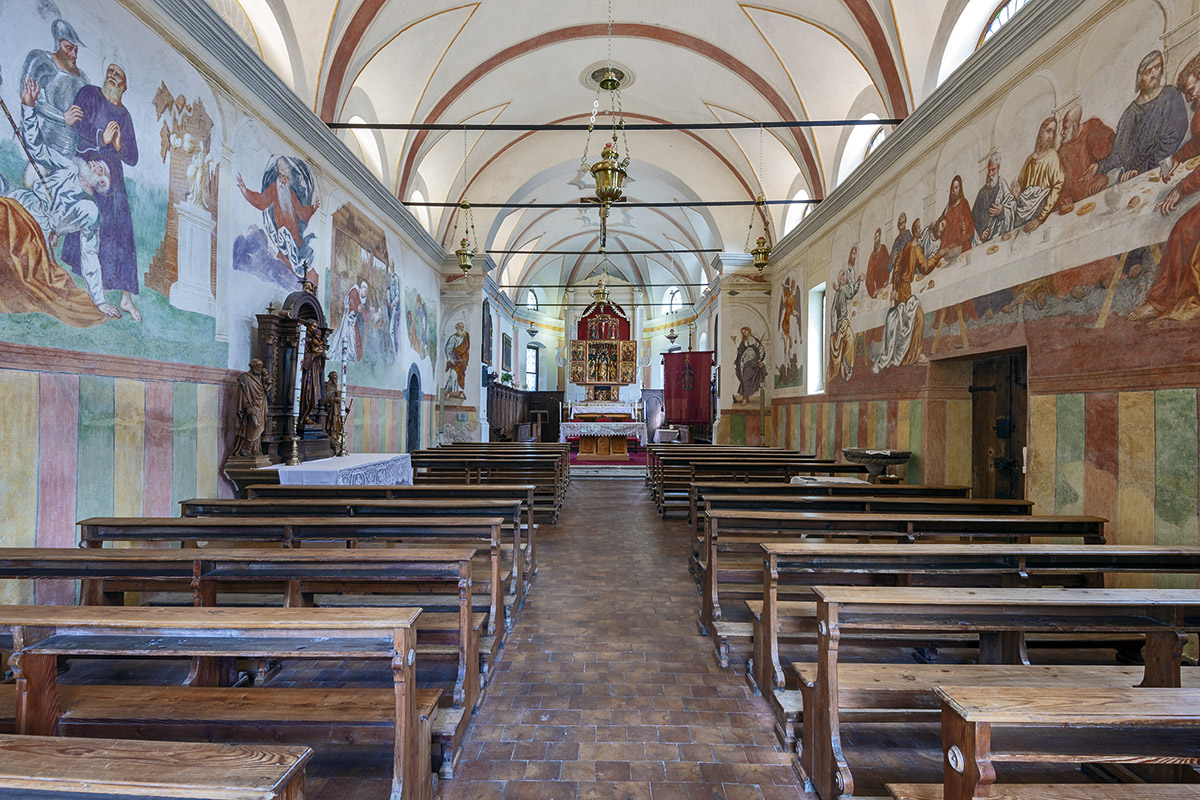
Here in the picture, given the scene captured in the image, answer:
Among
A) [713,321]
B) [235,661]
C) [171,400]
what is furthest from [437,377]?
[235,661]

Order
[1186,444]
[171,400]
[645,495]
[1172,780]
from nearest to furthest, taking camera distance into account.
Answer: [1172,780] → [1186,444] → [171,400] → [645,495]

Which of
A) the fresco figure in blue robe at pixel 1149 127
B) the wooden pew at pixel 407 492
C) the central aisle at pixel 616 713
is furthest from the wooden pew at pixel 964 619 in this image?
the fresco figure in blue robe at pixel 1149 127

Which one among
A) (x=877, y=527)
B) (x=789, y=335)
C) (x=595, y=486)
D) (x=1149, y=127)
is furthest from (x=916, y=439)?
(x=789, y=335)

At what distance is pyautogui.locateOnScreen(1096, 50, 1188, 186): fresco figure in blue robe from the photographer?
439 cm

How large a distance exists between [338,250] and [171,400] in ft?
16.0

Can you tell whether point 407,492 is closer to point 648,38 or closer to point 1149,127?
point 1149,127

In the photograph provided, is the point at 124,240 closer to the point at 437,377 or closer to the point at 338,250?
the point at 338,250

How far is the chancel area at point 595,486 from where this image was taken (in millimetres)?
2287

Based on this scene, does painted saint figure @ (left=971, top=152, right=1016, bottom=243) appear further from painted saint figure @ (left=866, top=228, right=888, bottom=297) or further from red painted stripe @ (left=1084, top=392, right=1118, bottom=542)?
painted saint figure @ (left=866, top=228, right=888, bottom=297)

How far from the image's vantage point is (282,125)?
8.25 metres

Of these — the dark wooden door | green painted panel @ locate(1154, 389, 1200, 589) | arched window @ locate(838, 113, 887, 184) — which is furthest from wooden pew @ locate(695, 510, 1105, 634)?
arched window @ locate(838, 113, 887, 184)

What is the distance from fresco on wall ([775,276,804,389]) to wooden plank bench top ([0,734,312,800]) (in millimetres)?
13483

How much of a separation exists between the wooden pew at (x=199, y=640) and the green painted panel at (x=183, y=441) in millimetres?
4374

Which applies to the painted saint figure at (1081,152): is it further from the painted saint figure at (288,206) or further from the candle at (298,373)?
the painted saint figure at (288,206)
